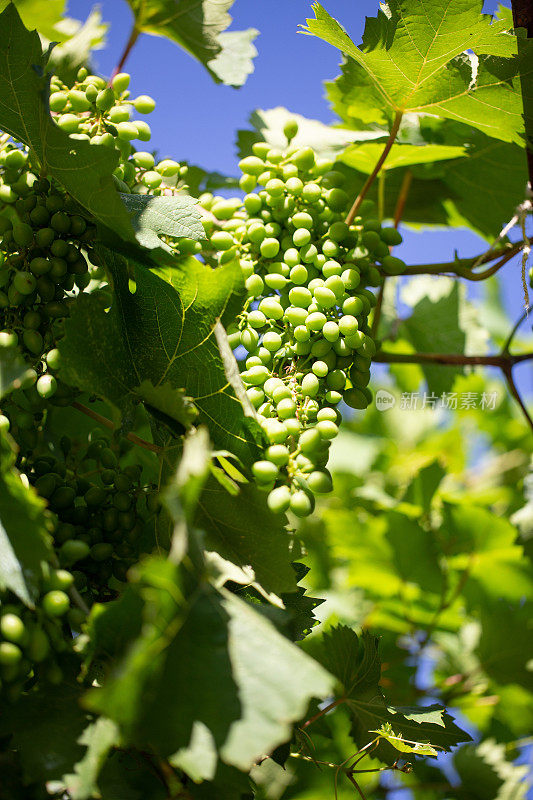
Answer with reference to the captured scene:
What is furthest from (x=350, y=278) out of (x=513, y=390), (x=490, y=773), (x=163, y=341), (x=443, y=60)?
(x=490, y=773)

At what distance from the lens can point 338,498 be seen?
218 cm

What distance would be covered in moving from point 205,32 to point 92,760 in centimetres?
107

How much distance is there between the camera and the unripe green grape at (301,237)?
0.79 m

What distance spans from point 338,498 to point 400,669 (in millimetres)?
736

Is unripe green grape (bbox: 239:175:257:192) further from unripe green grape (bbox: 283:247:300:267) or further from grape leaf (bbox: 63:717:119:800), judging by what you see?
grape leaf (bbox: 63:717:119:800)

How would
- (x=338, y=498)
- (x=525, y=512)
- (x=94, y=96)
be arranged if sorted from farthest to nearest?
1. (x=338, y=498)
2. (x=525, y=512)
3. (x=94, y=96)

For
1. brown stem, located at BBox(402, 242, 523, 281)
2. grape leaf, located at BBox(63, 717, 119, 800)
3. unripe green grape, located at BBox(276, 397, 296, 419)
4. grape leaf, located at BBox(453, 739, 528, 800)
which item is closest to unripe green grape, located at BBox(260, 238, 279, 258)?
unripe green grape, located at BBox(276, 397, 296, 419)

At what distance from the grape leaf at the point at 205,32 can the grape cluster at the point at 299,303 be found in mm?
348

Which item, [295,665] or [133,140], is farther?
[133,140]

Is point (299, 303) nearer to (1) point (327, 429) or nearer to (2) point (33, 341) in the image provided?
(1) point (327, 429)

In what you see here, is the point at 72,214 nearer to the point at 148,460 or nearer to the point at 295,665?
the point at 148,460

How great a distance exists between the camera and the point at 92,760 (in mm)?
511

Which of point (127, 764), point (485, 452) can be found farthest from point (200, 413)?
point (485, 452)

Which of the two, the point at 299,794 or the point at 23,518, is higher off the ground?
the point at 23,518
